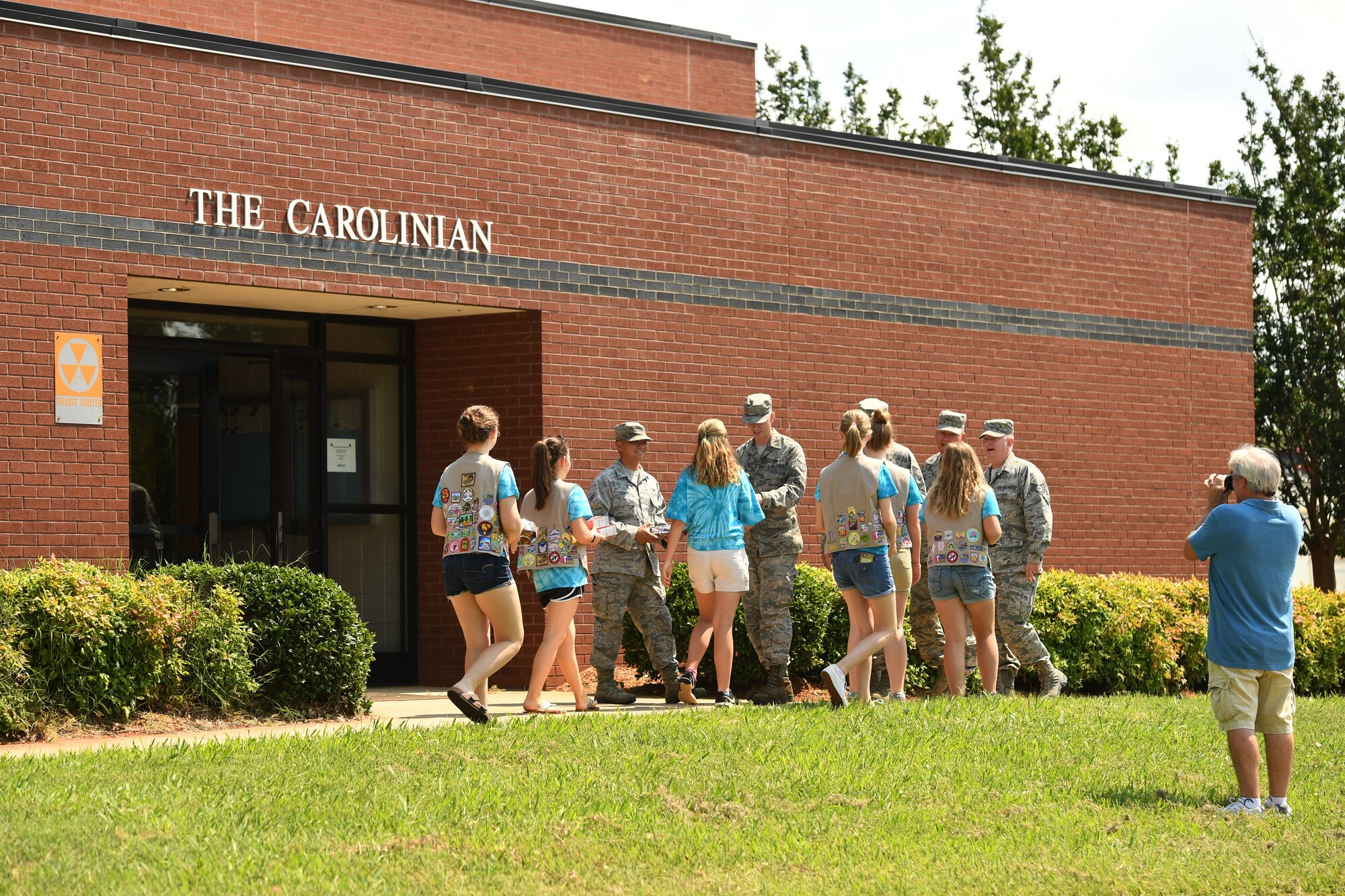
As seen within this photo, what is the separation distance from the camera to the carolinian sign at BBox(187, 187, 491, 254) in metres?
→ 12.6

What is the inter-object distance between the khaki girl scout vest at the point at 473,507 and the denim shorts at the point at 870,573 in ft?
8.07

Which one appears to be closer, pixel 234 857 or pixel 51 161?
pixel 234 857

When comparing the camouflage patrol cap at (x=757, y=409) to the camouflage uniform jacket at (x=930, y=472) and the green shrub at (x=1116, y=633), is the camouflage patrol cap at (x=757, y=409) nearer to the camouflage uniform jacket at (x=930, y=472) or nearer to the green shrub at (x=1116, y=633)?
the camouflage uniform jacket at (x=930, y=472)

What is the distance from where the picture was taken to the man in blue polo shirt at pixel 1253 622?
25.6ft

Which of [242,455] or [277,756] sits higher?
[242,455]

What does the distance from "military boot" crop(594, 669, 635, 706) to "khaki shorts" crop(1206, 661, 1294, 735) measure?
5208mm

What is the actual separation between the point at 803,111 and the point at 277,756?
2284 centimetres

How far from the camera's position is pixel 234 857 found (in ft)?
21.6

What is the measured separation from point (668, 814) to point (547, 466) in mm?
3721

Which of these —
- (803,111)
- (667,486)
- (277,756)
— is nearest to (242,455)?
(667,486)

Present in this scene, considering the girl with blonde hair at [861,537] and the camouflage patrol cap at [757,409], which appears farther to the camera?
the camouflage patrol cap at [757,409]

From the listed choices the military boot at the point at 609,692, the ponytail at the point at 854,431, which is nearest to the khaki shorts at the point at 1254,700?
the ponytail at the point at 854,431

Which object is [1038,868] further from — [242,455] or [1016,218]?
[1016,218]

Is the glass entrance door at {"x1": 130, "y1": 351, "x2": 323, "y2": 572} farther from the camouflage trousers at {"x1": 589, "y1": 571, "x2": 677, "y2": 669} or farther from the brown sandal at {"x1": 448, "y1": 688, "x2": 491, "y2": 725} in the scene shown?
the brown sandal at {"x1": 448, "y1": 688, "x2": 491, "y2": 725}
